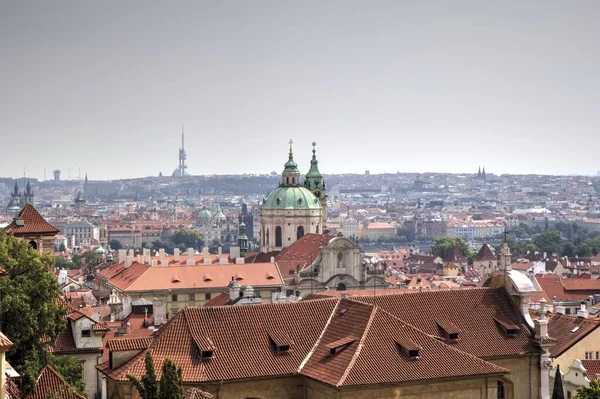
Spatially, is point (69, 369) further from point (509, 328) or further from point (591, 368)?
point (591, 368)

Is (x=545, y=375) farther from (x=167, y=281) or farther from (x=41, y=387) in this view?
(x=167, y=281)

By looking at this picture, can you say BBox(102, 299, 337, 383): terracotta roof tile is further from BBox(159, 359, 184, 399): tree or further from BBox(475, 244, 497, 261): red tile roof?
BBox(475, 244, 497, 261): red tile roof

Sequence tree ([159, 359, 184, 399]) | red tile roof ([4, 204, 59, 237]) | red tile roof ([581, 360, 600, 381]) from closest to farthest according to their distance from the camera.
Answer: tree ([159, 359, 184, 399])
red tile roof ([581, 360, 600, 381])
red tile roof ([4, 204, 59, 237])

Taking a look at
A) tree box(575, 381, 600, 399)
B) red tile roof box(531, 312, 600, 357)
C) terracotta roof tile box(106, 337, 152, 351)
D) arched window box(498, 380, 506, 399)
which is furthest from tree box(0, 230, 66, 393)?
red tile roof box(531, 312, 600, 357)

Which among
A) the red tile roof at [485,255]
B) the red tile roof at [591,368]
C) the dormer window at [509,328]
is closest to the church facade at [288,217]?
the red tile roof at [485,255]

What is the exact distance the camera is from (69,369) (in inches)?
1836

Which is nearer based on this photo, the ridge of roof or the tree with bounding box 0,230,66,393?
the ridge of roof

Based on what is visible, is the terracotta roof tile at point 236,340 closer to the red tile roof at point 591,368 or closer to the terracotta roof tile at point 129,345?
the terracotta roof tile at point 129,345

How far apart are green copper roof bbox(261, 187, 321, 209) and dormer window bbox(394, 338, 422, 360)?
327ft

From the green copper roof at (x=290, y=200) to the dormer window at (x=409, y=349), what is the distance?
327ft

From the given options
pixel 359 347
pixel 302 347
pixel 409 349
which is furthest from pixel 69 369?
pixel 409 349

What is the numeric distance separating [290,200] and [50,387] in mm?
101418

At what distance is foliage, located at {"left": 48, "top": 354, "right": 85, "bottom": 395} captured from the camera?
45.8m

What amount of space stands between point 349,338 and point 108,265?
8609 centimetres
